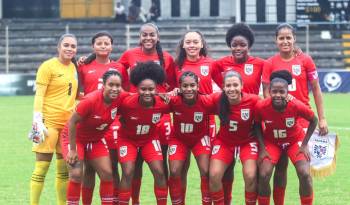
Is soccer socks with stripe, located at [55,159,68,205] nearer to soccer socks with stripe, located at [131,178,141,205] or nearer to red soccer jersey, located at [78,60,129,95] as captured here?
soccer socks with stripe, located at [131,178,141,205]

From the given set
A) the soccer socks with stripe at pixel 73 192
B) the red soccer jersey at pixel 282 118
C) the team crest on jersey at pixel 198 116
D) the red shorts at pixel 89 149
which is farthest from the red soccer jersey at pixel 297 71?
the soccer socks with stripe at pixel 73 192

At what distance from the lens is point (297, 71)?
1073cm

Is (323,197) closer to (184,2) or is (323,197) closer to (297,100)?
(297,100)

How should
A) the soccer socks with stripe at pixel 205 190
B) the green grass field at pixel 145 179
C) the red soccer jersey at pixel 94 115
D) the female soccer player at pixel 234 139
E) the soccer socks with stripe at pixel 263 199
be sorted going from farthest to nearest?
the green grass field at pixel 145 179, the soccer socks with stripe at pixel 205 190, the soccer socks with stripe at pixel 263 199, the female soccer player at pixel 234 139, the red soccer jersey at pixel 94 115

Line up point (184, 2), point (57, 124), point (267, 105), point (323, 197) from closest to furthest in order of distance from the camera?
1. point (267, 105)
2. point (57, 124)
3. point (323, 197)
4. point (184, 2)

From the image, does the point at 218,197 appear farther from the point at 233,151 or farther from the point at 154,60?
the point at 154,60

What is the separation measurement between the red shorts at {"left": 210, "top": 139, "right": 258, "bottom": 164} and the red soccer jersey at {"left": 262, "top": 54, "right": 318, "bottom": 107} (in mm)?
776

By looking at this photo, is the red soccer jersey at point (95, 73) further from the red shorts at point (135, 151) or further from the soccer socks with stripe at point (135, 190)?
the soccer socks with stripe at point (135, 190)

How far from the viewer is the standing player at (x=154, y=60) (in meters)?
10.8

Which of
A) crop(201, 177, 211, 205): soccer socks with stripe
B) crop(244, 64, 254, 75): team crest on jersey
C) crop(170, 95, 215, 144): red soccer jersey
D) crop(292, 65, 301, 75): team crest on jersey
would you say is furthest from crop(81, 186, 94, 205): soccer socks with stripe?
crop(292, 65, 301, 75): team crest on jersey

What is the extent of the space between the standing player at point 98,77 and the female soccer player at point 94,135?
Result: 256mm

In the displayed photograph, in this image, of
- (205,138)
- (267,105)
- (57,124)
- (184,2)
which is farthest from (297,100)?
(184,2)

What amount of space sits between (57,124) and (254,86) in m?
2.29

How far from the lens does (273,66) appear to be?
1073 cm
